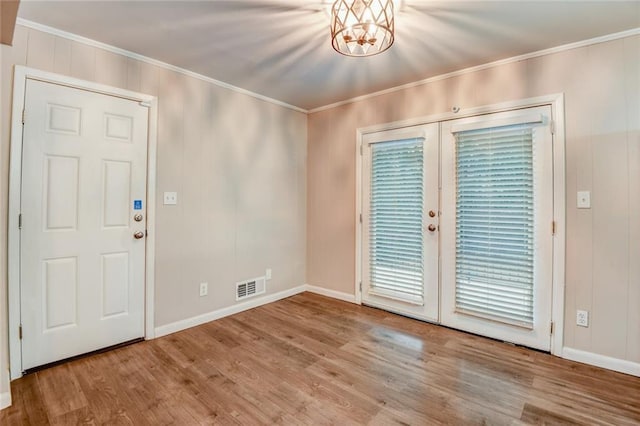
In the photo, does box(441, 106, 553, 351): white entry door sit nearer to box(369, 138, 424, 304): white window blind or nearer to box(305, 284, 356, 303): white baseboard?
box(369, 138, 424, 304): white window blind

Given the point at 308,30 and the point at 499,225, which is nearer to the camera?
the point at 308,30

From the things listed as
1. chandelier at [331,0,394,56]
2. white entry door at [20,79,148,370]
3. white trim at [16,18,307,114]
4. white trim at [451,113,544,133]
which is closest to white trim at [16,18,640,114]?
white trim at [16,18,307,114]

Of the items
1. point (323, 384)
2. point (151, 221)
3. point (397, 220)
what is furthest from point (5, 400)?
point (397, 220)

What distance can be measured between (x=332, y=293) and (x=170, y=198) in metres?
2.26

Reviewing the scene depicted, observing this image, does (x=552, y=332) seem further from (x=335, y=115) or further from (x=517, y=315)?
(x=335, y=115)

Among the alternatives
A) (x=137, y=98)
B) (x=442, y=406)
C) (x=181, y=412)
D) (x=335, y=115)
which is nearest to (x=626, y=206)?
(x=442, y=406)

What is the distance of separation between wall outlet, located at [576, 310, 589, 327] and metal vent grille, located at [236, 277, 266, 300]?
305cm

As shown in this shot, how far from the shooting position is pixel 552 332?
2.50 m

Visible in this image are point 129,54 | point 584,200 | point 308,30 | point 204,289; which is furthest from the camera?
point 204,289

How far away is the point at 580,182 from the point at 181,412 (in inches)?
129

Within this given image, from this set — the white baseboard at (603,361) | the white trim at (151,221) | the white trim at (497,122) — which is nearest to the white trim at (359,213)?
the white trim at (497,122)

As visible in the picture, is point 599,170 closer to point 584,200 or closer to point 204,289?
point 584,200

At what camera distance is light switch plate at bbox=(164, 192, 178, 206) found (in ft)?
9.38

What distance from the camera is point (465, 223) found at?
293 cm
